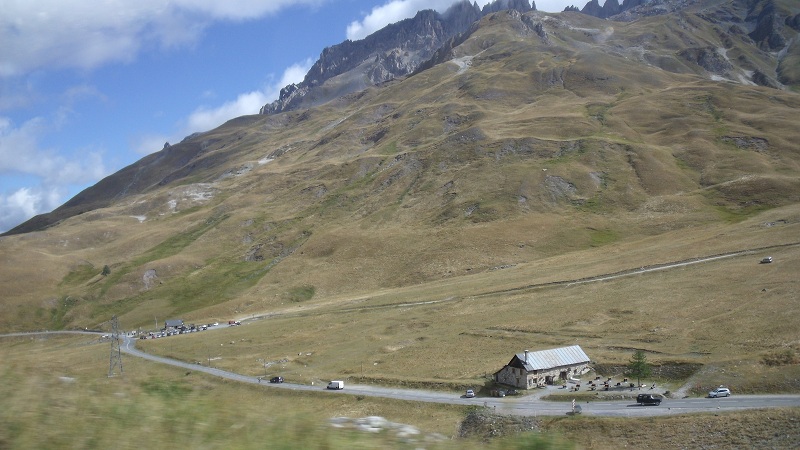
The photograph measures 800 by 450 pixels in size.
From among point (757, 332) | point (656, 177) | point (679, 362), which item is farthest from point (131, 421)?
point (656, 177)

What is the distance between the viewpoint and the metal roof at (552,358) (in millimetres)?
56188

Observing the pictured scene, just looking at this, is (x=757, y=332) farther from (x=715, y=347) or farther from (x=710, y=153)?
(x=710, y=153)

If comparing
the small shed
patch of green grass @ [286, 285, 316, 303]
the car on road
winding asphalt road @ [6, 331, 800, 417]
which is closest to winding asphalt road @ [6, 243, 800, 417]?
winding asphalt road @ [6, 331, 800, 417]

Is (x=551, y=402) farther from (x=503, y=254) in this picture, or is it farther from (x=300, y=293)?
(x=300, y=293)

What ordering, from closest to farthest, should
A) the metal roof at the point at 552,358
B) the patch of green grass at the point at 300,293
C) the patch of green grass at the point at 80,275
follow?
the metal roof at the point at 552,358, the patch of green grass at the point at 300,293, the patch of green grass at the point at 80,275

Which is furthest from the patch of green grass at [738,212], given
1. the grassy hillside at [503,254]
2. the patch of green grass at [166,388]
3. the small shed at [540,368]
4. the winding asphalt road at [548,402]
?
the patch of green grass at [166,388]

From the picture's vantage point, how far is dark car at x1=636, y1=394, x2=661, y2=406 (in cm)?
4450

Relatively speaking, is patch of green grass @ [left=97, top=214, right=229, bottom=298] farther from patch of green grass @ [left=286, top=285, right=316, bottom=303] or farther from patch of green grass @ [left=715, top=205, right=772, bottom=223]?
patch of green grass @ [left=715, top=205, right=772, bottom=223]

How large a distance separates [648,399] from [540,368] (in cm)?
1268

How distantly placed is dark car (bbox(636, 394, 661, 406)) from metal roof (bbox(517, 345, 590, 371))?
11.9 metres

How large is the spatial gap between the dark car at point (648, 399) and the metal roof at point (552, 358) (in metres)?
11.9

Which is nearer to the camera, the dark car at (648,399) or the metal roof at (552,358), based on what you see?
the dark car at (648,399)

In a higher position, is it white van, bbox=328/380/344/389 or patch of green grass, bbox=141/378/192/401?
patch of green grass, bbox=141/378/192/401

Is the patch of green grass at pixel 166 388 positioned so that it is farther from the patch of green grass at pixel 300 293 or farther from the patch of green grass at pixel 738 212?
the patch of green grass at pixel 738 212
